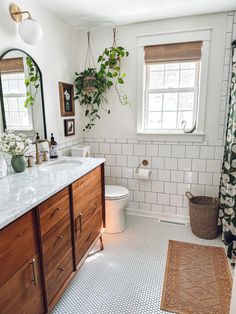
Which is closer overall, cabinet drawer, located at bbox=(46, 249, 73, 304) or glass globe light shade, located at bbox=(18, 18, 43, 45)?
cabinet drawer, located at bbox=(46, 249, 73, 304)

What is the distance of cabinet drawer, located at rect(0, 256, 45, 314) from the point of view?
1.01 meters

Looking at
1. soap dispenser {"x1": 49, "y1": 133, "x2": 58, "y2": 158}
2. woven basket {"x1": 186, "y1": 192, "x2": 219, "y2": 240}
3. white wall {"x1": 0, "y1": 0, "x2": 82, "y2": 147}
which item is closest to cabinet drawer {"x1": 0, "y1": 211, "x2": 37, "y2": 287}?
soap dispenser {"x1": 49, "y1": 133, "x2": 58, "y2": 158}

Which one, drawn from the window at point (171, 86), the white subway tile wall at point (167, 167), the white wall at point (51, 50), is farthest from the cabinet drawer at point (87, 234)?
the window at point (171, 86)

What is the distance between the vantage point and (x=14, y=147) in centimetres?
165

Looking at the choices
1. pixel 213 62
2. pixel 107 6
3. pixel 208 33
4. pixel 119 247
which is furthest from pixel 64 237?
pixel 208 33

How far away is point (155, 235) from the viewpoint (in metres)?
2.48

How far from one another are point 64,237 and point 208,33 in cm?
238

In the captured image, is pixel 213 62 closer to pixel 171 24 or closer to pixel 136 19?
pixel 171 24

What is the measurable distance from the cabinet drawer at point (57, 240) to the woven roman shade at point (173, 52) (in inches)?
77.2

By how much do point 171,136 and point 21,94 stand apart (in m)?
1.64

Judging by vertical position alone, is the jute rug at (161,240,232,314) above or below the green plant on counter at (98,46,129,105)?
below

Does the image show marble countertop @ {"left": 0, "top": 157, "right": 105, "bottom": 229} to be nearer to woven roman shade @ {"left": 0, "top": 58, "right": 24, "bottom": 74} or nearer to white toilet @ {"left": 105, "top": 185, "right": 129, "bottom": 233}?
white toilet @ {"left": 105, "top": 185, "right": 129, "bottom": 233}

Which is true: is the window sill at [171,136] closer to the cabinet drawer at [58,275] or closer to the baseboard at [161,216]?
the baseboard at [161,216]

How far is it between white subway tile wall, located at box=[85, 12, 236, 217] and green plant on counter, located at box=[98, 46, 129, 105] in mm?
623
